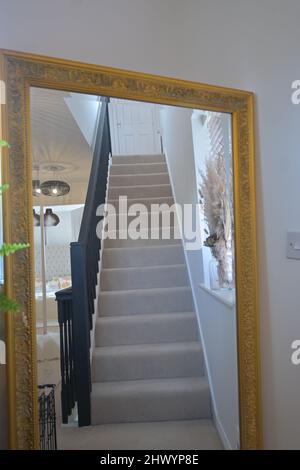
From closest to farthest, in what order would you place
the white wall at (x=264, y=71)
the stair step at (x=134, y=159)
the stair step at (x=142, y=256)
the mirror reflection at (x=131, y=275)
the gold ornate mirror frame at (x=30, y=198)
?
the gold ornate mirror frame at (x=30, y=198) → the mirror reflection at (x=131, y=275) → the white wall at (x=264, y=71) → the stair step at (x=142, y=256) → the stair step at (x=134, y=159)

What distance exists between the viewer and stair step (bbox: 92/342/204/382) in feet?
4.35

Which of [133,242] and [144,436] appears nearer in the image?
[144,436]

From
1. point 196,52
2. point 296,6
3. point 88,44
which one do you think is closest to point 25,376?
point 88,44

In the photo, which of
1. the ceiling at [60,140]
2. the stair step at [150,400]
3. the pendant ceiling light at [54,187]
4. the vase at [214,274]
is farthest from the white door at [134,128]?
the stair step at [150,400]

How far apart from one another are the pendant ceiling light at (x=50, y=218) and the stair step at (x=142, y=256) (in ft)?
0.91

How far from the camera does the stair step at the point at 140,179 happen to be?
144 cm

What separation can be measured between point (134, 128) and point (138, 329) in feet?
2.81

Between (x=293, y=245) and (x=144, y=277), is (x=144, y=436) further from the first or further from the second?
(x=293, y=245)

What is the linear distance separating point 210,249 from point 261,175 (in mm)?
389

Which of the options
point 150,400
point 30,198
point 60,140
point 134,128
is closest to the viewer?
point 30,198

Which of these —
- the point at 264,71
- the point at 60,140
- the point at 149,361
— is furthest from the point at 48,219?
the point at 264,71

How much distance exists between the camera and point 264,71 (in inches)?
55.6

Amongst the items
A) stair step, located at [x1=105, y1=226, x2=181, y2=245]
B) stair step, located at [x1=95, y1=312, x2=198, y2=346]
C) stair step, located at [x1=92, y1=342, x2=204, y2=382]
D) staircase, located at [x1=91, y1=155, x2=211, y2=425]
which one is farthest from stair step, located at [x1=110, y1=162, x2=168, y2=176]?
stair step, located at [x1=92, y1=342, x2=204, y2=382]

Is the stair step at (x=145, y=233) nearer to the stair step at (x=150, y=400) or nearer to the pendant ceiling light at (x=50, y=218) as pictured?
the pendant ceiling light at (x=50, y=218)
